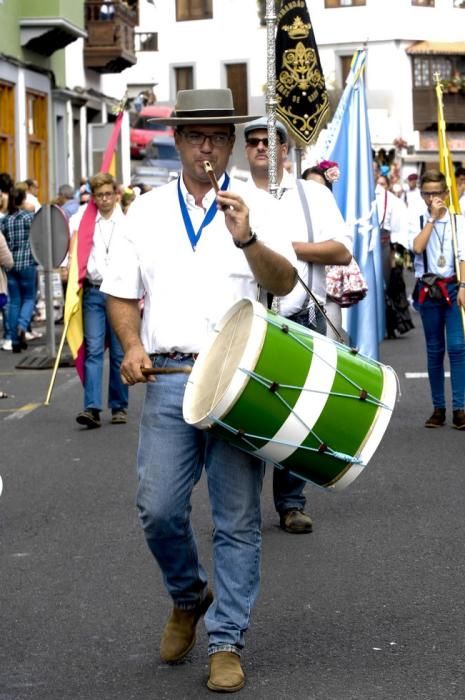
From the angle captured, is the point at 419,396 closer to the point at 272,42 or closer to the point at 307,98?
the point at 307,98

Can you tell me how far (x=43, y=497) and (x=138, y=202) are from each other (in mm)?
3923

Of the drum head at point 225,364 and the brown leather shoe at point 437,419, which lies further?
the brown leather shoe at point 437,419

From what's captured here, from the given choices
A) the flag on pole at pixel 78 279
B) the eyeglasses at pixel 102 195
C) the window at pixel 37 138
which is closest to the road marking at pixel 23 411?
the flag on pole at pixel 78 279

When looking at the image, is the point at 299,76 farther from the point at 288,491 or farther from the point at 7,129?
the point at 7,129

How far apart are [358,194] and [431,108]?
184 feet

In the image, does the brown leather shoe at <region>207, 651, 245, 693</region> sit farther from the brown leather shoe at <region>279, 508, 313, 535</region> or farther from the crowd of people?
the brown leather shoe at <region>279, 508, 313, 535</region>

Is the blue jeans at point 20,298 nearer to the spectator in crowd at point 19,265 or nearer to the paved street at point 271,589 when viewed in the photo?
the spectator in crowd at point 19,265

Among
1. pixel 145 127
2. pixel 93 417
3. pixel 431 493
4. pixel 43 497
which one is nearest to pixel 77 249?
pixel 93 417

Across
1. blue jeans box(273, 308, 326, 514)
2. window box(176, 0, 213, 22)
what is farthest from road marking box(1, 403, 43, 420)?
window box(176, 0, 213, 22)

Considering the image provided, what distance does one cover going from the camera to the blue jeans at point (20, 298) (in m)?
19.4

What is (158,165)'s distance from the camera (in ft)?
129

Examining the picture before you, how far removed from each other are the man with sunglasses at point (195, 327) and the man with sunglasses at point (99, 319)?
6.40m

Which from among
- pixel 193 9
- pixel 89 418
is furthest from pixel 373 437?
pixel 193 9

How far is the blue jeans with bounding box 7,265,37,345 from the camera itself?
1936 cm
